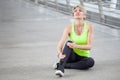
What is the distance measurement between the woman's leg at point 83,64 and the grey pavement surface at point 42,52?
7cm

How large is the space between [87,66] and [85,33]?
0.60 meters

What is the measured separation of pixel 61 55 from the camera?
612cm

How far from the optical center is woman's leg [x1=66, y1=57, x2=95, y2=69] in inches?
258

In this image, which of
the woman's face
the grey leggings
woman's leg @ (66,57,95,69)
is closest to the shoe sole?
the grey leggings

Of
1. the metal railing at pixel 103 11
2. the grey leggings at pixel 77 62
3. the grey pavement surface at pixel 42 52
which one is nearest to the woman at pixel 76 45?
the grey leggings at pixel 77 62

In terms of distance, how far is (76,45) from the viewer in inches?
244

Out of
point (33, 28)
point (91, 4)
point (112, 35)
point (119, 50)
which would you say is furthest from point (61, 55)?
point (91, 4)

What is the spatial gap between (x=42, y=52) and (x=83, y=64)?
6.64 ft

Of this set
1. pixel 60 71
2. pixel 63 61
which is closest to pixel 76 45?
pixel 63 61

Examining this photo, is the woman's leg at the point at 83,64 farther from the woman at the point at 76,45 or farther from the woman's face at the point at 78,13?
the woman's face at the point at 78,13

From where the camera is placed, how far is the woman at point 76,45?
20.5 ft

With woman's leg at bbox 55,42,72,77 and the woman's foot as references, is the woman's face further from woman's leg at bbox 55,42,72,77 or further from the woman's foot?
the woman's foot

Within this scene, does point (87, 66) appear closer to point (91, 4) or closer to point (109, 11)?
point (109, 11)

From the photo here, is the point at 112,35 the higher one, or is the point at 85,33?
the point at 85,33
